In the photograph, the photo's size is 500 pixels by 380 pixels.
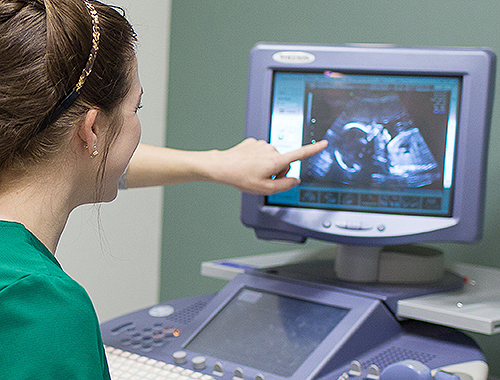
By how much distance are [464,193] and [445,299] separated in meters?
0.22

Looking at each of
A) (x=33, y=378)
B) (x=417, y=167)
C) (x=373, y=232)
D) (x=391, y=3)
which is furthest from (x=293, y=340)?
(x=391, y=3)

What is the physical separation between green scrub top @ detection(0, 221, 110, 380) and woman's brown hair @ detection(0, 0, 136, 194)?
0.13 metres

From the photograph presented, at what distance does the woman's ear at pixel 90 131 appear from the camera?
0.77 metres

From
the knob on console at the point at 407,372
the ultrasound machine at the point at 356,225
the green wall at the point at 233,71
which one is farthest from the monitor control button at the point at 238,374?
the green wall at the point at 233,71

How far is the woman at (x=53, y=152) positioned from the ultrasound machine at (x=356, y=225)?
0.43 metres

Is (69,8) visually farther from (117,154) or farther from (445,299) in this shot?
(445,299)

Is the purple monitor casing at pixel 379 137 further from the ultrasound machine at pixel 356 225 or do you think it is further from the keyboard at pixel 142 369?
the keyboard at pixel 142 369

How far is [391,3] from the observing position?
175 cm

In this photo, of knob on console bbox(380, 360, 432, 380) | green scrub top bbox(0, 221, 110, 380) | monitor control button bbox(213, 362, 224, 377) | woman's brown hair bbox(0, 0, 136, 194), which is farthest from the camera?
monitor control button bbox(213, 362, 224, 377)

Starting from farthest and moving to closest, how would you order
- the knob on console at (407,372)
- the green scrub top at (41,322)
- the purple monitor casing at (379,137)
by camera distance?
1. the purple monitor casing at (379,137)
2. the knob on console at (407,372)
3. the green scrub top at (41,322)

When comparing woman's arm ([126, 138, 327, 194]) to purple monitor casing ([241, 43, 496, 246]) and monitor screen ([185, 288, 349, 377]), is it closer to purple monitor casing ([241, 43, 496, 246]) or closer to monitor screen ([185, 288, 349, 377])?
purple monitor casing ([241, 43, 496, 246])

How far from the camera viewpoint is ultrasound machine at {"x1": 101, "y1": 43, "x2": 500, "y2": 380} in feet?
3.67

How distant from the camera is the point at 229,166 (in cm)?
130

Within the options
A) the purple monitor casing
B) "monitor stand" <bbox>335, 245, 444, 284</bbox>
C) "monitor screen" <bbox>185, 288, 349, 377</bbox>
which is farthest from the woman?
"monitor stand" <bbox>335, 245, 444, 284</bbox>
